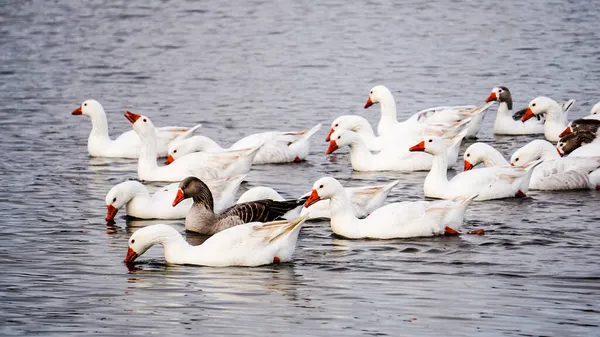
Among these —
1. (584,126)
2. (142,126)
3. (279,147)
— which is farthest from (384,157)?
(142,126)

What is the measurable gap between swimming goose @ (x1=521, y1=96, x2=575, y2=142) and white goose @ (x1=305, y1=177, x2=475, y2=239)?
24.2ft

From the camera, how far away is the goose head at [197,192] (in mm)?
15688

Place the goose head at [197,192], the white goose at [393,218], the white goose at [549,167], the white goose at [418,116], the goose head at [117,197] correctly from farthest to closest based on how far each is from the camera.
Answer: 1. the white goose at [418,116]
2. the white goose at [549,167]
3. the goose head at [117,197]
4. the goose head at [197,192]
5. the white goose at [393,218]

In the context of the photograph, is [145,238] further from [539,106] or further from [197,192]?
[539,106]

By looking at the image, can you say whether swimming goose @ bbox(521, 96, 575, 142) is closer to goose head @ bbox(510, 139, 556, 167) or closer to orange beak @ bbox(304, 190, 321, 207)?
goose head @ bbox(510, 139, 556, 167)

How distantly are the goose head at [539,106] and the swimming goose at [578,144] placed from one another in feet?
7.42

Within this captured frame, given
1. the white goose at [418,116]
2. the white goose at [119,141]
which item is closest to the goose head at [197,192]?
the white goose at [119,141]

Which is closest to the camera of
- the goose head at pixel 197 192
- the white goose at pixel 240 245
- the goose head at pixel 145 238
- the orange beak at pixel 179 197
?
the white goose at pixel 240 245

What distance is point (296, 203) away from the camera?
15.7 meters

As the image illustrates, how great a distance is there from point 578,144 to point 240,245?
304 inches

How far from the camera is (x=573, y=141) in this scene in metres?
19.6

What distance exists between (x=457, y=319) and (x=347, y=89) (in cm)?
1734

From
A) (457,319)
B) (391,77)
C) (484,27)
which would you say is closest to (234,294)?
(457,319)

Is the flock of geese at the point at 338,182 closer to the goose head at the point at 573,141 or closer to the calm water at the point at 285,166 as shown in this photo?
the goose head at the point at 573,141
